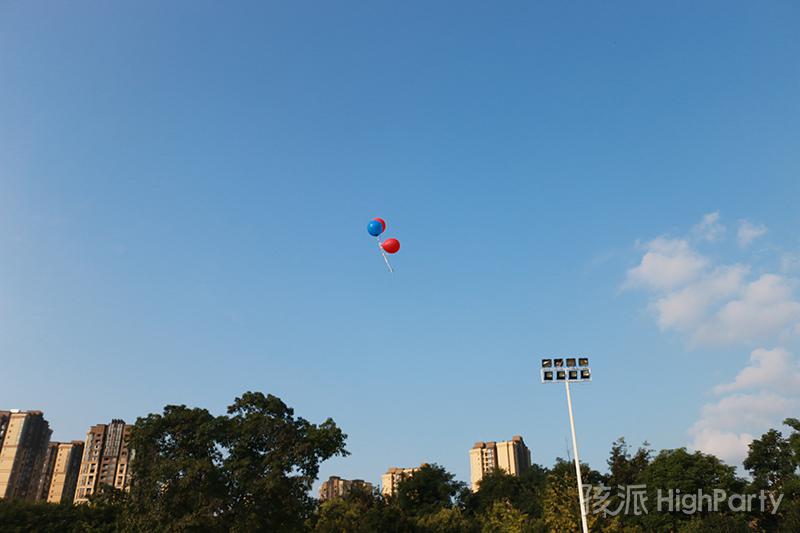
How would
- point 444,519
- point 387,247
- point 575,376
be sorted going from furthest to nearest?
point 444,519 < point 575,376 < point 387,247

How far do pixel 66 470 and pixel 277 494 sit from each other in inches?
3601

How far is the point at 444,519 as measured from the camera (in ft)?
145

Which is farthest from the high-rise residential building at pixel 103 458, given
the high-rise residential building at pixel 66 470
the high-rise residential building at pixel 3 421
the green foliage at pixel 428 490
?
the green foliage at pixel 428 490

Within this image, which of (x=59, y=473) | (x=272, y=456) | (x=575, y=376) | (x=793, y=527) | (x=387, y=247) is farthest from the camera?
(x=59, y=473)

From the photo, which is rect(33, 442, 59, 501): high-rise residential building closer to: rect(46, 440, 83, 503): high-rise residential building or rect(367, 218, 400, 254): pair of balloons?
rect(46, 440, 83, 503): high-rise residential building

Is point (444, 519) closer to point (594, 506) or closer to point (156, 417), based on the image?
point (594, 506)

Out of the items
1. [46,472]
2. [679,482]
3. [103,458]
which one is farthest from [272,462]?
[46,472]

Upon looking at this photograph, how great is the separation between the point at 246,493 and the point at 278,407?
185 inches

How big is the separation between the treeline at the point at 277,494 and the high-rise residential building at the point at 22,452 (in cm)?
7314

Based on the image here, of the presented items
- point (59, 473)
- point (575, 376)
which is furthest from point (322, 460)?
point (59, 473)

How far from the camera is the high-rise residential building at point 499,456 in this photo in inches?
4560

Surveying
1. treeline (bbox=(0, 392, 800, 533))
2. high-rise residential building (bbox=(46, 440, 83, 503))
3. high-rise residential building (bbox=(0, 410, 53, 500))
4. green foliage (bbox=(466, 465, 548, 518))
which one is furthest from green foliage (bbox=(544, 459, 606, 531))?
high-rise residential building (bbox=(46, 440, 83, 503))

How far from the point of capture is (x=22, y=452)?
3780 inches

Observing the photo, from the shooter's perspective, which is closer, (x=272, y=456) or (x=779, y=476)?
(x=272, y=456)
